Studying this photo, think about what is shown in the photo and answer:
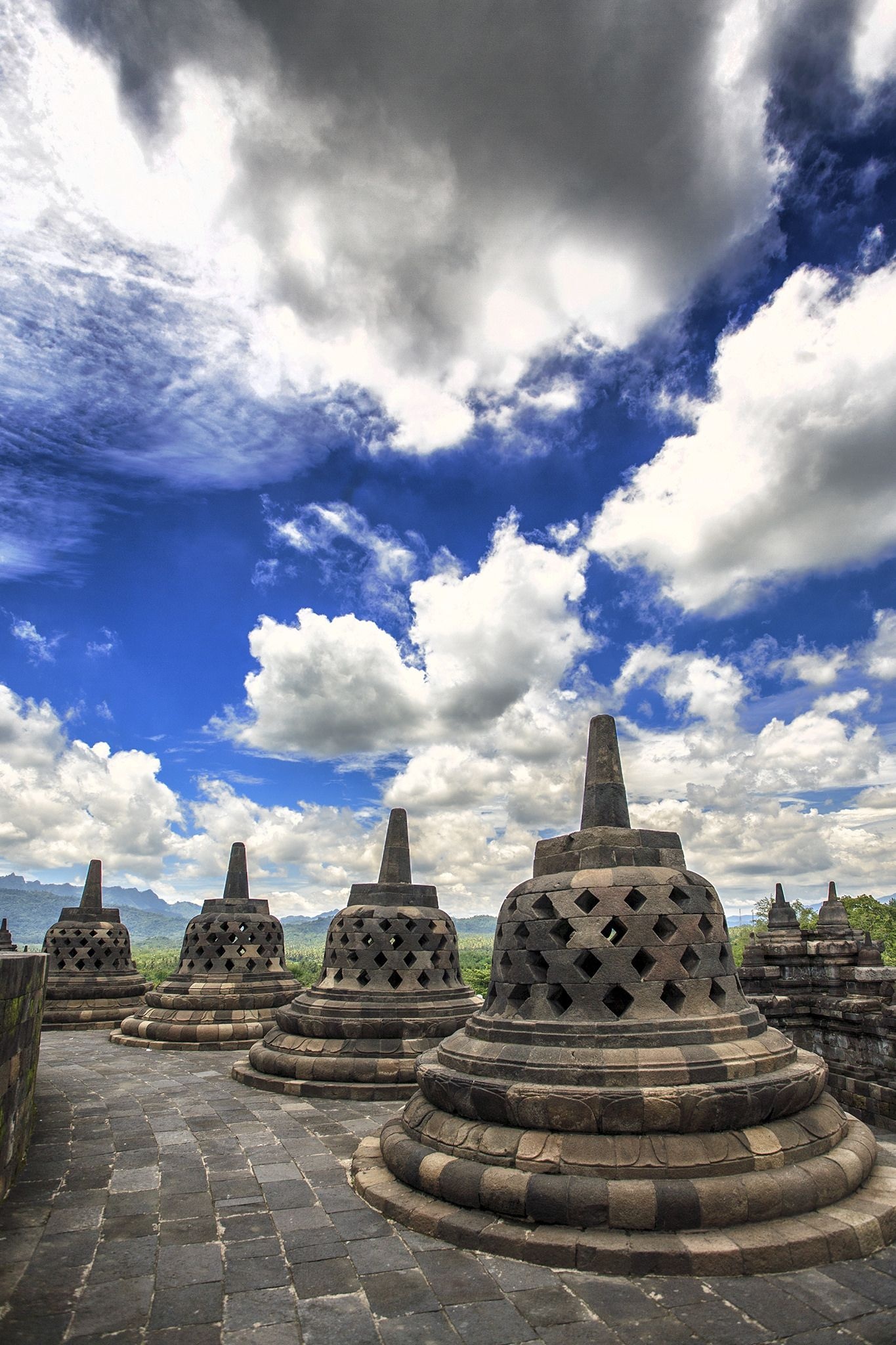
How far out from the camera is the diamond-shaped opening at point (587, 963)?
5.77m

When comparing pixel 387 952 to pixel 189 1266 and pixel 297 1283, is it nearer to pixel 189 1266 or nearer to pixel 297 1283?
pixel 189 1266

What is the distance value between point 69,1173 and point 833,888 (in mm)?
21566

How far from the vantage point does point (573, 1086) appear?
5.16m

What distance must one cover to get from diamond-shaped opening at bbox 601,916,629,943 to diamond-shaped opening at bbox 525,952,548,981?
1.75 feet

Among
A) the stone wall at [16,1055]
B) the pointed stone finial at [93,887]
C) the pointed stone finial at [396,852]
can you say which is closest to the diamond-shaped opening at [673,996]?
the stone wall at [16,1055]

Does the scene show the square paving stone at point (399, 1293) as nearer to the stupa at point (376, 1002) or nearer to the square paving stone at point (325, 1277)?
the square paving stone at point (325, 1277)

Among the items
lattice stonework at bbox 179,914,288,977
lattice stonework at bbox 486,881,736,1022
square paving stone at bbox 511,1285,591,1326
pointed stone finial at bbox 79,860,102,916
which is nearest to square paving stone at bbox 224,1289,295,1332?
square paving stone at bbox 511,1285,591,1326

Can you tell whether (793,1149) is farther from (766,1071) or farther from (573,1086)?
(573,1086)

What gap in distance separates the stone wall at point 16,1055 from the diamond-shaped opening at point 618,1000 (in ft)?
14.8

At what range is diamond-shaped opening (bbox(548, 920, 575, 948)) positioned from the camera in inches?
235

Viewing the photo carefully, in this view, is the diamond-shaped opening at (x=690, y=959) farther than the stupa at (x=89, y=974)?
No

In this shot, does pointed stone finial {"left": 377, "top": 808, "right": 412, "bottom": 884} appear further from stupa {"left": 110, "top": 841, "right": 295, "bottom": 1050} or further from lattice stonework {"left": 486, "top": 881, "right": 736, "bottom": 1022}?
lattice stonework {"left": 486, "top": 881, "right": 736, "bottom": 1022}

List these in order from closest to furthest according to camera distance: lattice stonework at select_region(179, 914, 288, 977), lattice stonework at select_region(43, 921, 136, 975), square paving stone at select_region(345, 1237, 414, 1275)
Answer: square paving stone at select_region(345, 1237, 414, 1275) < lattice stonework at select_region(179, 914, 288, 977) < lattice stonework at select_region(43, 921, 136, 975)

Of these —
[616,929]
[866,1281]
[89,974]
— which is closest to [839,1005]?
[616,929]
